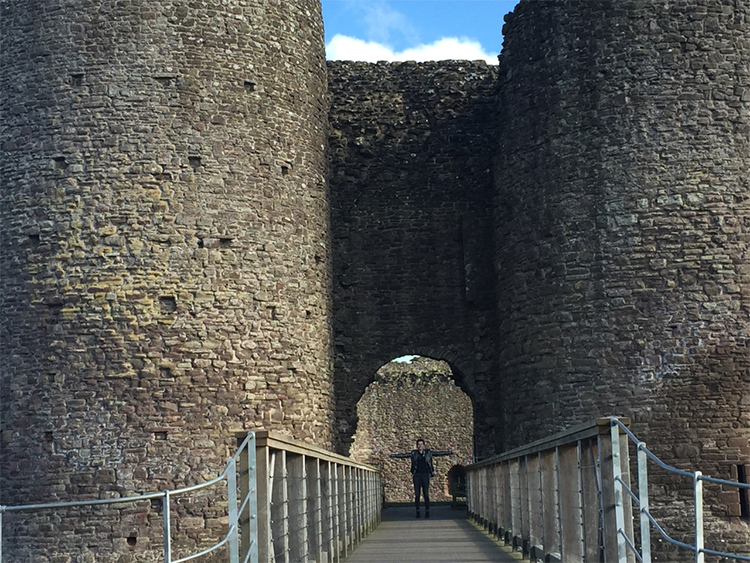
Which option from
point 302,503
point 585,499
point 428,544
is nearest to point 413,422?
point 428,544

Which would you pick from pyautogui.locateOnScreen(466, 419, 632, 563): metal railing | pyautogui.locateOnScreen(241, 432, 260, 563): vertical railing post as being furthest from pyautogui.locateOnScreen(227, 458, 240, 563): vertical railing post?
pyautogui.locateOnScreen(466, 419, 632, 563): metal railing

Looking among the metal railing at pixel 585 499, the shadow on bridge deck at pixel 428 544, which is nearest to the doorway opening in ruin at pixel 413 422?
the shadow on bridge deck at pixel 428 544

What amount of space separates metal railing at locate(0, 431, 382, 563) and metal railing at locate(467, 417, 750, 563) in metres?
1.87

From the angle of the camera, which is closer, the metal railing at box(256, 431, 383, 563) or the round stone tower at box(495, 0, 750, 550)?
the metal railing at box(256, 431, 383, 563)

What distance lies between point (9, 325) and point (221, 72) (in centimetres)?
506

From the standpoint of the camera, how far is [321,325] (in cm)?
1775

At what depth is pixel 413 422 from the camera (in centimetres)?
3036

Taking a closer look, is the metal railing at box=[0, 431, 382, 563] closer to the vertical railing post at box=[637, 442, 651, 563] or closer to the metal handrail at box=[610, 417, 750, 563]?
the metal handrail at box=[610, 417, 750, 563]

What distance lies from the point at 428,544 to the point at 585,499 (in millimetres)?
4722

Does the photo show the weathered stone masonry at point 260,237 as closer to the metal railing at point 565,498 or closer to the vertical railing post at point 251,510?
the metal railing at point 565,498

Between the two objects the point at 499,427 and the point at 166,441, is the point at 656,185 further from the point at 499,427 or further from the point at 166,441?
the point at 166,441

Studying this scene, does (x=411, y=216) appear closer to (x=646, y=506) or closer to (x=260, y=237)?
(x=260, y=237)

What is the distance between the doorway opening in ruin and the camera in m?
30.0

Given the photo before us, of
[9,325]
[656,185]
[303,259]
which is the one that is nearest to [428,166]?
[303,259]
